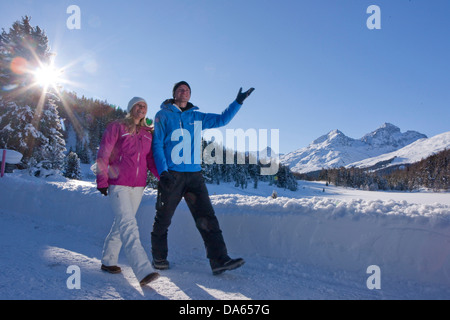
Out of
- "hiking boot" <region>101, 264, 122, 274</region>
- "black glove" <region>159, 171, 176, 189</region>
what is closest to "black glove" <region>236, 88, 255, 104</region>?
"black glove" <region>159, 171, 176, 189</region>

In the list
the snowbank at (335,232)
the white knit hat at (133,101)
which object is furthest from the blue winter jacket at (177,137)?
the snowbank at (335,232)

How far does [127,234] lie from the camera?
3078 millimetres

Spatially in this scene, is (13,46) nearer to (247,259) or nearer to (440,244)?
(247,259)

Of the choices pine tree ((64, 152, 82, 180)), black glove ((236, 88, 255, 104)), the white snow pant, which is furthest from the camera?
pine tree ((64, 152, 82, 180))

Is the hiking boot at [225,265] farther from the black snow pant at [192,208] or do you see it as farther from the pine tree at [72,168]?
the pine tree at [72,168]

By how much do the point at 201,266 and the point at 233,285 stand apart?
905 millimetres

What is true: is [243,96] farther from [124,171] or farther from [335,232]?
[335,232]

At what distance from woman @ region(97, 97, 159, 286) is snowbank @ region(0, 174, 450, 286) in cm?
163

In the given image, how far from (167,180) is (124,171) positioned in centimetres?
51

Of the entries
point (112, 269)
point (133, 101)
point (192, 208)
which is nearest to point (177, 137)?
point (133, 101)

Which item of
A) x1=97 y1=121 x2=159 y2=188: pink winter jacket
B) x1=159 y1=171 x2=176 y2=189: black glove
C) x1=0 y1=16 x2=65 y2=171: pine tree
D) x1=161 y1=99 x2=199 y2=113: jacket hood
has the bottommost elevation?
x1=159 y1=171 x2=176 y2=189: black glove

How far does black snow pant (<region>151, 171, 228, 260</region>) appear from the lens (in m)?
3.49

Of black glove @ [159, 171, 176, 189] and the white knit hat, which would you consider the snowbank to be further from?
the white knit hat

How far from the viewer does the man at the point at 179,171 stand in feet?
11.5
